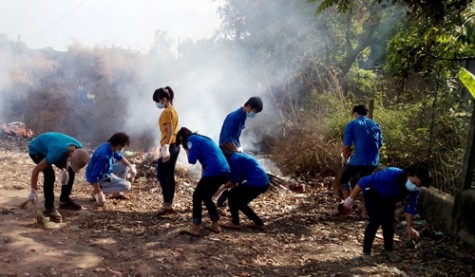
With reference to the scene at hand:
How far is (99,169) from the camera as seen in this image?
→ 535 cm

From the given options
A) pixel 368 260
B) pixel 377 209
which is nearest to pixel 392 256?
pixel 368 260

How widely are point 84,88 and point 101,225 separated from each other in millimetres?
12040

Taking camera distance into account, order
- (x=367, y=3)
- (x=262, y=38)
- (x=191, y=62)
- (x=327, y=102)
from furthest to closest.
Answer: (x=191, y=62) < (x=262, y=38) < (x=367, y=3) < (x=327, y=102)

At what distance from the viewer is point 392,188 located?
4.29m

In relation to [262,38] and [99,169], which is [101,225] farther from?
[262,38]

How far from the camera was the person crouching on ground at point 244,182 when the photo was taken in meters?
5.22

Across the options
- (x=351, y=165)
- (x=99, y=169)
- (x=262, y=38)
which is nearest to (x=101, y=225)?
(x=99, y=169)

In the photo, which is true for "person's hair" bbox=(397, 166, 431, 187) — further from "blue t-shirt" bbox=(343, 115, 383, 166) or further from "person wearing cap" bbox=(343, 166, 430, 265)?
"blue t-shirt" bbox=(343, 115, 383, 166)

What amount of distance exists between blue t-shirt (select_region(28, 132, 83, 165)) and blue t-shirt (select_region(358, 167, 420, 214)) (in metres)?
3.55

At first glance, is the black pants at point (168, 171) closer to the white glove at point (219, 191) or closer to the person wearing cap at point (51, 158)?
the white glove at point (219, 191)

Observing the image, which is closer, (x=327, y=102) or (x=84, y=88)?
(x=327, y=102)

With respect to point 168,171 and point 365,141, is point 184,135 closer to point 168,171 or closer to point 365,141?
point 168,171

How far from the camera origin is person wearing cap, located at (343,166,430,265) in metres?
4.18

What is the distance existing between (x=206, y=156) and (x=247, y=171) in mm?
653
